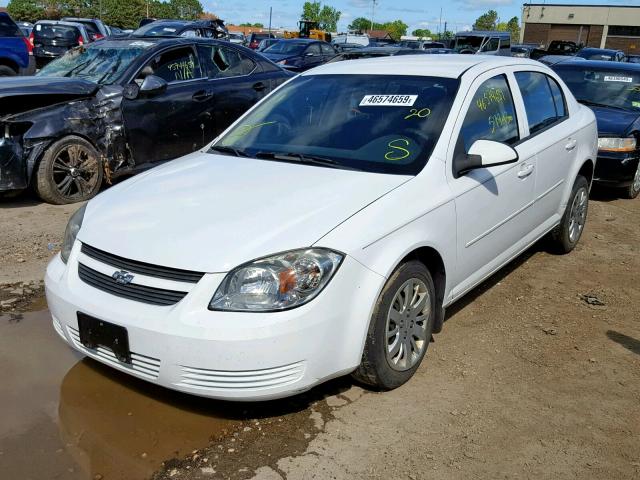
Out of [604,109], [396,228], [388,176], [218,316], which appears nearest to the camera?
[218,316]

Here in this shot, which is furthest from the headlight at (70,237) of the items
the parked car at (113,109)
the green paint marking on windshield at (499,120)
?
the parked car at (113,109)

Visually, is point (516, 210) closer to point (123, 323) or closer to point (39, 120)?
point (123, 323)

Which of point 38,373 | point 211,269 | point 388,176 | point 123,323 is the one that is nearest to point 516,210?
point 388,176

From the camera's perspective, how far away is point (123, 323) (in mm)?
2801

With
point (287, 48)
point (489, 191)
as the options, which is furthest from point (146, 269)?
point (287, 48)

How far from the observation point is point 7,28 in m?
13.9

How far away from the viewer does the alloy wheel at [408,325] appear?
323cm

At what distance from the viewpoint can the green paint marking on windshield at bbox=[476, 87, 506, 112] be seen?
3.99m

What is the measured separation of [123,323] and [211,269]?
0.46m

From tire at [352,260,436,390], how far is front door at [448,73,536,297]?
1.17 ft

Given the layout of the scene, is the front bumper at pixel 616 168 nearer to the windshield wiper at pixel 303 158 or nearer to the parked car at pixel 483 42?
the windshield wiper at pixel 303 158

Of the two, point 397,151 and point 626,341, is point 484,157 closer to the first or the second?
point 397,151

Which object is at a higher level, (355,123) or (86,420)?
(355,123)

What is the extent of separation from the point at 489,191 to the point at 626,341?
1.33 m
